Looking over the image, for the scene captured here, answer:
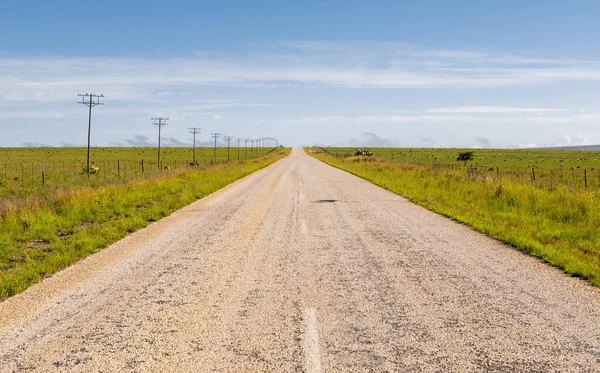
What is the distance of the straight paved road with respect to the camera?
4.45 meters

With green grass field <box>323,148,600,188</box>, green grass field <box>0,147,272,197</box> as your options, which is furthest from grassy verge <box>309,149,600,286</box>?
green grass field <box>0,147,272,197</box>

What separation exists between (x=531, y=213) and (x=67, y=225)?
1312cm

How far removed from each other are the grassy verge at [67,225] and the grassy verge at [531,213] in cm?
855

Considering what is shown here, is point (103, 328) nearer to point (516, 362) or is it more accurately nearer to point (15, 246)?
point (516, 362)

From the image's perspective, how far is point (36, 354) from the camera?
4.58 m

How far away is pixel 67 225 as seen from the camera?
1245 centimetres

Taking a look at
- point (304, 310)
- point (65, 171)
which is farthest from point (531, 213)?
point (65, 171)

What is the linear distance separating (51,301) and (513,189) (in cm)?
1610

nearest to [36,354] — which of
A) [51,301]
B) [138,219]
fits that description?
[51,301]

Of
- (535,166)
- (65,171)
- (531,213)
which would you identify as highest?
(535,166)

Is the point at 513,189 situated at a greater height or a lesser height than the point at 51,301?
greater

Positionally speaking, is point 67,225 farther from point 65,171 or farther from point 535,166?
point 535,166

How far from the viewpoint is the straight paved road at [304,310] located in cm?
445

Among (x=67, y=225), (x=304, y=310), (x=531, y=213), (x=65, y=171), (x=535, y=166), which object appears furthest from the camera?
(x=535, y=166)
